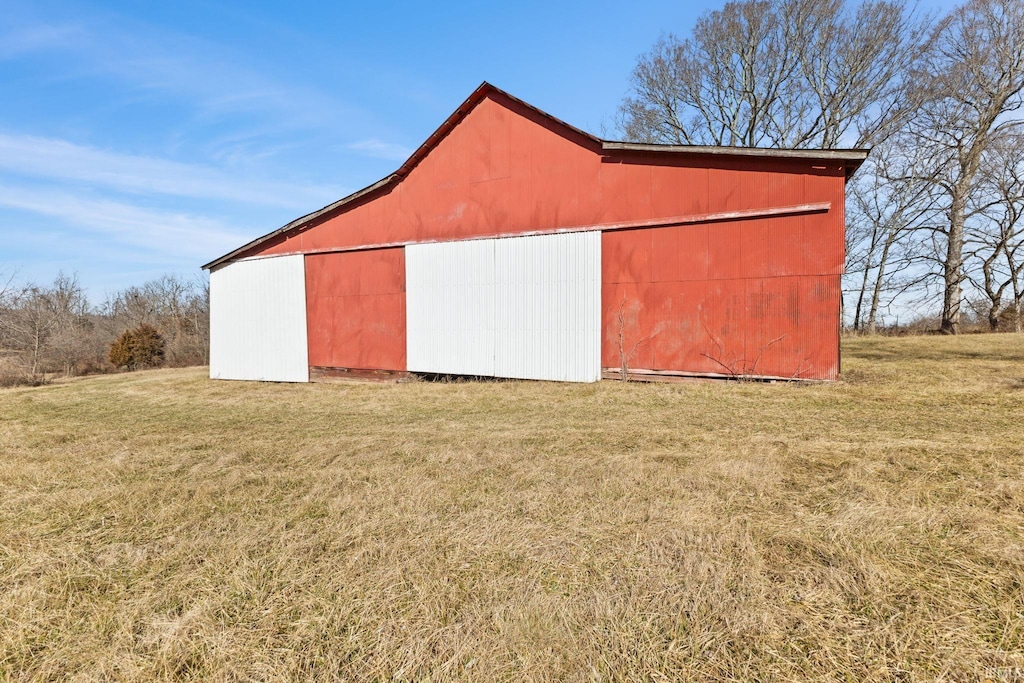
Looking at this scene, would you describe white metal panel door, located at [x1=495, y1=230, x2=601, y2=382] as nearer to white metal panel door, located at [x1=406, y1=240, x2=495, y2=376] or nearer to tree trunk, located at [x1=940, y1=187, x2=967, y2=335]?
white metal panel door, located at [x1=406, y1=240, x2=495, y2=376]

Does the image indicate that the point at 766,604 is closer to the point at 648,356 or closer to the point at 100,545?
the point at 100,545

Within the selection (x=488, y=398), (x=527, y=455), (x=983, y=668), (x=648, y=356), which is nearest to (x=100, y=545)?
(x=527, y=455)

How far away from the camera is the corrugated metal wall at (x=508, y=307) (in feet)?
36.0

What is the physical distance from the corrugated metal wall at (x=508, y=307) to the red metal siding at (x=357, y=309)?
536mm

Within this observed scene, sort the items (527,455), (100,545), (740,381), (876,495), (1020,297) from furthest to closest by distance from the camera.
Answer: (1020,297), (740,381), (527,455), (876,495), (100,545)

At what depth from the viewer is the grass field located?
2225 mm

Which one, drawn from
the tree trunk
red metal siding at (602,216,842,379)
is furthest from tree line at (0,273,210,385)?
the tree trunk

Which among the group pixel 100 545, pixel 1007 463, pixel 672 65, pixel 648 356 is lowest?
pixel 100 545

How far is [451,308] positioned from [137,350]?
894 inches

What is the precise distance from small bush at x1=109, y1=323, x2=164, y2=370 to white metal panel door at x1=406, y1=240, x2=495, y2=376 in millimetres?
21270

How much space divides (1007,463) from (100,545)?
25.6 feet

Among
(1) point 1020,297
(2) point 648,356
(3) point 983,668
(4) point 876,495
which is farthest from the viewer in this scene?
(1) point 1020,297

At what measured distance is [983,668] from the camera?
207 cm

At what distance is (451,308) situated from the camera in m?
12.4
